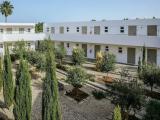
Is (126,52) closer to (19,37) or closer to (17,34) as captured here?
(19,37)

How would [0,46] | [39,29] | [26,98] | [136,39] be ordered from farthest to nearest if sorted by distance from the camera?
1. [39,29]
2. [0,46]
3. [136,39]
4. [26,98]

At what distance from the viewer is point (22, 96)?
60.0ft

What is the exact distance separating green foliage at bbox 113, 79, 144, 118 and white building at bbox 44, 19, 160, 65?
1915 cm

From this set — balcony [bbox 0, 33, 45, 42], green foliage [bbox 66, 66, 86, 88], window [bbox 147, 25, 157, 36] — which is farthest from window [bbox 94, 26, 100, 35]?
green foliage [bbox 66, 66, 86, 88]

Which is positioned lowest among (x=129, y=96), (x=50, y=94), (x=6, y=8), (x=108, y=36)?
(x=129, y=96)

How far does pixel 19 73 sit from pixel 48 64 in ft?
10.7

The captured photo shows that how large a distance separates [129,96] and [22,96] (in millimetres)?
6832

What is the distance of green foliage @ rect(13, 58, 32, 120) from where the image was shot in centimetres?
1804

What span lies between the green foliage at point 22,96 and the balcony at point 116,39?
21240mm

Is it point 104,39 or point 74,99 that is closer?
point 74,99

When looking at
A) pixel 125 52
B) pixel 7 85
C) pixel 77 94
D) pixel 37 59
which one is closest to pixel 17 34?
pixel 37 59

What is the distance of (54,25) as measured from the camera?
177 feet

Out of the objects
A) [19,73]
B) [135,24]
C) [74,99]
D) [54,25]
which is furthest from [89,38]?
[19,73]

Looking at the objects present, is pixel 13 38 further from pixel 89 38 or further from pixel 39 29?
pixel 39 29
